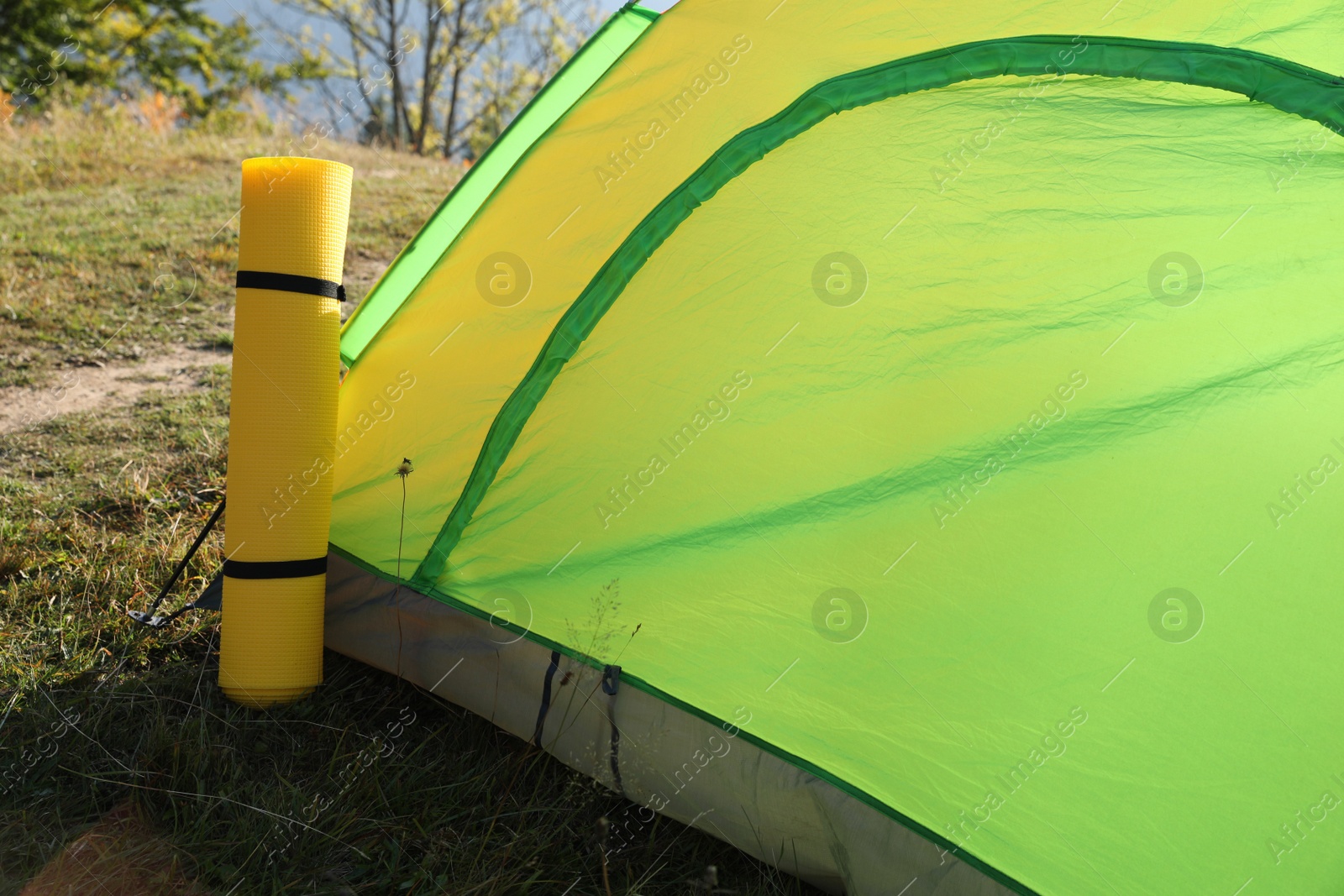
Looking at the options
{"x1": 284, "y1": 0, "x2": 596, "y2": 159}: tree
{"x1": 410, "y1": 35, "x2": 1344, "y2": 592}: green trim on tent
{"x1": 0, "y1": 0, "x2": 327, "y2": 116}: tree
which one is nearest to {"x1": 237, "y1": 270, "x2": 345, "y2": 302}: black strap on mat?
{"x1": 410, "y1": 35, "x2": 1344, "y2": 592}: green trim on tent

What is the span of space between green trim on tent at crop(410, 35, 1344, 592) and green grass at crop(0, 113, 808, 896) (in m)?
0.43

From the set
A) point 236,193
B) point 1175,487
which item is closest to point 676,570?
point 1175,487

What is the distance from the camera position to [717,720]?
1.77m

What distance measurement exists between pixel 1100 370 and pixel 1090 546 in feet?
1.02

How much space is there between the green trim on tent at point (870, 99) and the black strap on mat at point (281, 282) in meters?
0.53

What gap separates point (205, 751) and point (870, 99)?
1913mm

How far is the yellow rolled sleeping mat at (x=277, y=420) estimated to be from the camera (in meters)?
2.09

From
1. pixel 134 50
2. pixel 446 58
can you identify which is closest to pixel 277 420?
pixel 134 50

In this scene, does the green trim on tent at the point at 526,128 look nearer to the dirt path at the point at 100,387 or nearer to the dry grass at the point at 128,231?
the dirt path at the point at 100,387

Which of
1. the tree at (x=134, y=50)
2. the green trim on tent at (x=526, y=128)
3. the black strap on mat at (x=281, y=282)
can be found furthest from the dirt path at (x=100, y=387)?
the tree at (x=134, y=50)

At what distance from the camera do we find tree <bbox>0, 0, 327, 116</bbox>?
11.7m

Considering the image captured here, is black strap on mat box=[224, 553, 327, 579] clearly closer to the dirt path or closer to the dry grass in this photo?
the dirt path

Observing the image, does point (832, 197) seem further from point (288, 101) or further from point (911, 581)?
point (288, 101)

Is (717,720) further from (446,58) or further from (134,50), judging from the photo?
(446,58)
